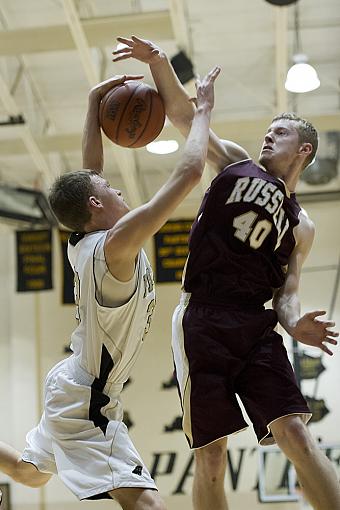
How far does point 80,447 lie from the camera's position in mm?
3666

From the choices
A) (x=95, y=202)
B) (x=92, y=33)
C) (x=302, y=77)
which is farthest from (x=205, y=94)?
(x=302, y=77)

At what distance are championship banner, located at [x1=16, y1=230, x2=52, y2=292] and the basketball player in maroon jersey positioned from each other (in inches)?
385

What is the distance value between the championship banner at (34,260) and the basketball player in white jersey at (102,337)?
33.1 feet

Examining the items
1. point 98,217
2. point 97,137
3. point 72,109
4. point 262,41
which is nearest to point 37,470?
point 98,217

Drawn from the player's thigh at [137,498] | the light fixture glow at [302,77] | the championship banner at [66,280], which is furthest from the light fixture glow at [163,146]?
the player's thigh at [137,498]

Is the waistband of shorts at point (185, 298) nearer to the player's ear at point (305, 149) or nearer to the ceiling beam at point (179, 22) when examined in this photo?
the player's ear at point (305, 149)

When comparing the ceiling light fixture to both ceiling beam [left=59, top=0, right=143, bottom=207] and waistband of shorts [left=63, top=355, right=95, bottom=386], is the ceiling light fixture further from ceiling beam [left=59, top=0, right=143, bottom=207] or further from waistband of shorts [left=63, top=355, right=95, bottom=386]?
waistband of shorts [left=63, top=355, right=95, bottom=386]

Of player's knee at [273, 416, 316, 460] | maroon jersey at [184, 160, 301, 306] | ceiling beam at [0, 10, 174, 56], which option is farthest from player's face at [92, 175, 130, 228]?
ceiling beam at [0, 10, 174, 56]

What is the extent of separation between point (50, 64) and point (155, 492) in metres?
9.07

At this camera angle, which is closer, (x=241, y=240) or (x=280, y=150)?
(x=241, y=240)

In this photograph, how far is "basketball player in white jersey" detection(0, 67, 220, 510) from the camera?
3594 mm

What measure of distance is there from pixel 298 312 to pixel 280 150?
0.92 m

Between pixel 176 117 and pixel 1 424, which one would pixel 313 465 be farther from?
pixel 1 424

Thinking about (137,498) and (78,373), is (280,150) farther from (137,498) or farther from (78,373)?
(137,498)
